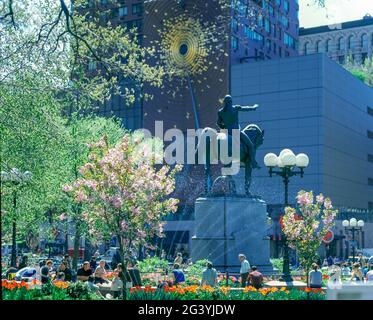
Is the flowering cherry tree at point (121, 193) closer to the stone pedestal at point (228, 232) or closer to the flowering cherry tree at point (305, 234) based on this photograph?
the flowering cherry tree at point (305, 234)

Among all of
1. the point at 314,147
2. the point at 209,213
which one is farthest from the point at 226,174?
the point at 314,147

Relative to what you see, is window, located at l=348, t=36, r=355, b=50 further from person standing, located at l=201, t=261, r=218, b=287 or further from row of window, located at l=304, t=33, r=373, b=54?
person standing, located at l=201, t=261, r=218, b=287

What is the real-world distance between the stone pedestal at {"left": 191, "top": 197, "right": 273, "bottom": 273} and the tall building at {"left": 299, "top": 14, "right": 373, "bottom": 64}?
117 meters

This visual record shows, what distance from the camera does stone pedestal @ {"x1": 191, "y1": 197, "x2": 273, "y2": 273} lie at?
22.5m

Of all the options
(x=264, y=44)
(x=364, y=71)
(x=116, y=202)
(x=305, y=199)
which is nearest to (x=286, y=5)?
(x=264, y=44)

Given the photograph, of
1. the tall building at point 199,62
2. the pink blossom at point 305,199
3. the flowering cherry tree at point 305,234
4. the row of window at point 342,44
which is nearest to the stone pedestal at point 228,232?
the flowering cherry tree at point 305,234

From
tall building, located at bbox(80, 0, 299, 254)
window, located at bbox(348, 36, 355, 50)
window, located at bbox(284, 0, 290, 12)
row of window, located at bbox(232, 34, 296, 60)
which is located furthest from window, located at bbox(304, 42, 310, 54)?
window, located at bbox(284, 0, 290, 12)

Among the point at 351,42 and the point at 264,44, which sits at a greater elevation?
the point at 351,42

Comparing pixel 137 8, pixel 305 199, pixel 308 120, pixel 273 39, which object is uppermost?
pixel 137 8

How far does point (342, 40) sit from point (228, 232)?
124211 mm

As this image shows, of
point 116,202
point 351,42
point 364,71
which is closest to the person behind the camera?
point 116,202

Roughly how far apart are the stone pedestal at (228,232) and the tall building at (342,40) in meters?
117

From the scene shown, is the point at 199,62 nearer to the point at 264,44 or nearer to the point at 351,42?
the point at 264,44

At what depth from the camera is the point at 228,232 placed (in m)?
22.6
